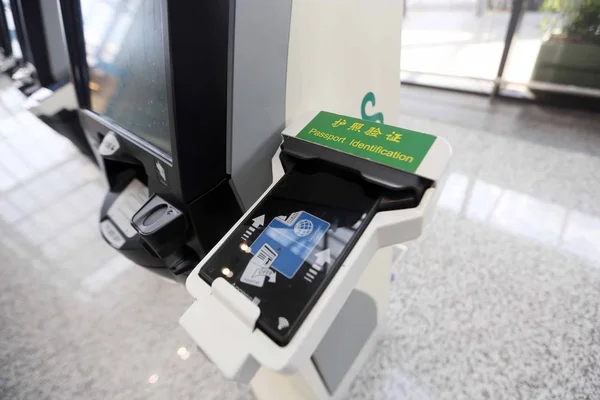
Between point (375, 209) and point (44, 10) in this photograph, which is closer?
point (375, 209)

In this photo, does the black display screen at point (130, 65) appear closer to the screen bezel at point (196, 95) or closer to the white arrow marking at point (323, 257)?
the screen bezel at point (196, 95)

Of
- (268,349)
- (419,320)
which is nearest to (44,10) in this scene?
(268,349)

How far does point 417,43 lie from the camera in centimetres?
336

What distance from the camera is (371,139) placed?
53cm

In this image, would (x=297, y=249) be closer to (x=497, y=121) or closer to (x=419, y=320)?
(x=419, y=320)

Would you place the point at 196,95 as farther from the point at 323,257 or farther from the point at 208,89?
the point at 323,257

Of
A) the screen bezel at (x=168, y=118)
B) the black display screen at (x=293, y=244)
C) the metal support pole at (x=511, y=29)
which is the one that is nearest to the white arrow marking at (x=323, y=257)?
the black display screen at (x=293, y=244)

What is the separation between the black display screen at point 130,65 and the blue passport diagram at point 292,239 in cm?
22

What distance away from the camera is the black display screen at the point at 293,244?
42 cm

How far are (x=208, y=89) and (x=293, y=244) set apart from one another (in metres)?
0.25

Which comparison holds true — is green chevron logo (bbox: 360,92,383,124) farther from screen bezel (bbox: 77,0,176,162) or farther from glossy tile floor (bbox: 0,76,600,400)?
glossy tile floor (bbox: 0,76,600,400)

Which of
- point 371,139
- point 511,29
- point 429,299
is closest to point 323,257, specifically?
point 371,139

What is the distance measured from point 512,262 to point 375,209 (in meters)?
1.17

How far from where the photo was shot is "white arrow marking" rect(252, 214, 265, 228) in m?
0.50
